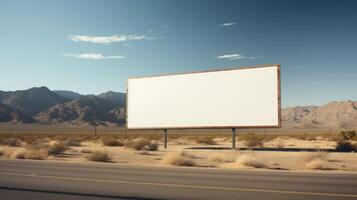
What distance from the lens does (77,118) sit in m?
194

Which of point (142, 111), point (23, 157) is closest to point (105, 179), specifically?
point (23, 157)

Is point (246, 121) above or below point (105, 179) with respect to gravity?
above

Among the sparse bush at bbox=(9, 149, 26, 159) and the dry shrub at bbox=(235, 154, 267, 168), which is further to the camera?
the sparse bush at bbox=(9, 149, 26, 159)

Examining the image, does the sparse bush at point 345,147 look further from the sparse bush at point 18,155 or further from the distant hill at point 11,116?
the distant hill at point 11,116

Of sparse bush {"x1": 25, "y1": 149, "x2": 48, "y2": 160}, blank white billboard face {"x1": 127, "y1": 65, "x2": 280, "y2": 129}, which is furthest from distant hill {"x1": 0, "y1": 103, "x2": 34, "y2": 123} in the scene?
sparse bush {"x1": 25, "y1": 149, "x2": 48, "y2": 160}

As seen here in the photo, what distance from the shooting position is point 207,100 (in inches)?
1283

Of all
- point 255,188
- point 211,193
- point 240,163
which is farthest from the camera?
point 240,163

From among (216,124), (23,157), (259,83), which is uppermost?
(259,83)

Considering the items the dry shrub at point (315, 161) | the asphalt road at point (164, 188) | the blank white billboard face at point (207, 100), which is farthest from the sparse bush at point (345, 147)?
the asphalt road at point (164, 188)

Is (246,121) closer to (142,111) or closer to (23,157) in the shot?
(142,111)

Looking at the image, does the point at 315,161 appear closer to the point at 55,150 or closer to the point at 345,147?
the point at 345,147

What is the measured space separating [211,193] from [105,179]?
4.50 metres

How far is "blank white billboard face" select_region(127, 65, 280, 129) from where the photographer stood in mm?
29531

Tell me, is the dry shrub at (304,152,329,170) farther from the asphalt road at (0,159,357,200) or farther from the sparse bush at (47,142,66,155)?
the sparse bush at (47,142,66,155)
